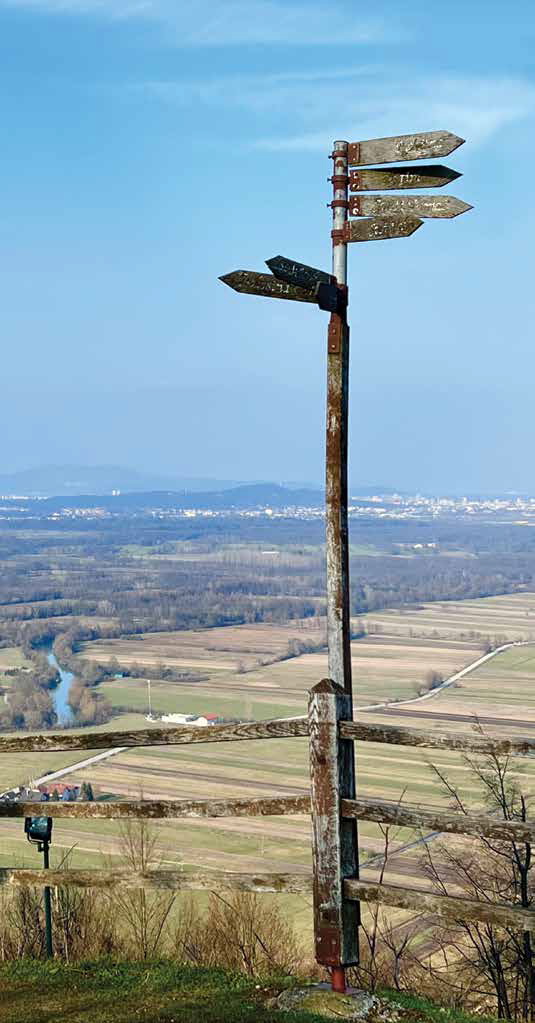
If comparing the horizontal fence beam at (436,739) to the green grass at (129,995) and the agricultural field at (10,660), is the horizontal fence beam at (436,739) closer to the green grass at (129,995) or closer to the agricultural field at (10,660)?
the green grass at (129,995)

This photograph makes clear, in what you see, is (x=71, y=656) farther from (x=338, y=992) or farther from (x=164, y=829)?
(x=338, y=992)

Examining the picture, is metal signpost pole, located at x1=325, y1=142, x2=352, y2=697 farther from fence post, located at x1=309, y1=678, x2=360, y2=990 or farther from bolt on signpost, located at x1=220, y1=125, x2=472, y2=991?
fence post, located at x1=309, y1=678, x2=360, y2=990

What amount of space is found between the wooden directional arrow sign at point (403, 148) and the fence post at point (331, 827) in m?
3.19

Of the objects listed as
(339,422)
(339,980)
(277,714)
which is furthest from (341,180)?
(277,714)

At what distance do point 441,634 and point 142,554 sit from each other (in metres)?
87.4

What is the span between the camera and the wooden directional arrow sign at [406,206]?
20.9 ft

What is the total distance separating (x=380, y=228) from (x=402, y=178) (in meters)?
0.34

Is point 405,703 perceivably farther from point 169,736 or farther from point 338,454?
point 169,736

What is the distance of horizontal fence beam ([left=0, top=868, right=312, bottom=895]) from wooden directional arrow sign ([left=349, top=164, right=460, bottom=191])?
4.18 metres

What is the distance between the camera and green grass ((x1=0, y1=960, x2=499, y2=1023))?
5805 mm

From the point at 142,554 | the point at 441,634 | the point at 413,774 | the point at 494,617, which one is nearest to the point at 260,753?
the point at 413,774

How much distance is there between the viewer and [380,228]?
6.52m

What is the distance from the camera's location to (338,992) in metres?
5.98

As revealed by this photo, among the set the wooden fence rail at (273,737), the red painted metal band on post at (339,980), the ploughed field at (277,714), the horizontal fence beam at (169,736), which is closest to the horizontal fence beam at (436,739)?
the wooden fence rail at (273,737)
